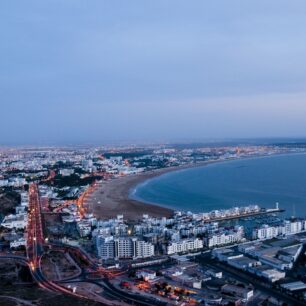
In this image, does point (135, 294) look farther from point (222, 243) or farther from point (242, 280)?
point (222, 243)

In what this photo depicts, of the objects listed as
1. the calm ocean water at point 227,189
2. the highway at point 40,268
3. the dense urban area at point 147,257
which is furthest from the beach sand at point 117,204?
the highway at point 40,268

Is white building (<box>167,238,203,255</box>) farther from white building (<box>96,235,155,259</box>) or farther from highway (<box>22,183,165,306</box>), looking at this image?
highway (<box>22,183,165,306</box>)

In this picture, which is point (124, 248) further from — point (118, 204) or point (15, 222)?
point (118, 204)

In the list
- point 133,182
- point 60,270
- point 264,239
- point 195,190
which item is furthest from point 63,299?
point 133,182

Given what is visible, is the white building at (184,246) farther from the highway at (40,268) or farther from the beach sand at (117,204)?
the beach sand at (117,204)

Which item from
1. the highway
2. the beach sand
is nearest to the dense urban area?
the highway

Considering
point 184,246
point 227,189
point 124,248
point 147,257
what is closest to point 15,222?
point 124,248
